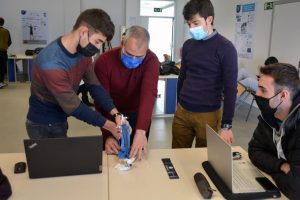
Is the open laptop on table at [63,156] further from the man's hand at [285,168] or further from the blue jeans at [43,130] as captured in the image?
the man's hand at [285,168]

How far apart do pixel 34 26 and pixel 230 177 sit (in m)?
8.55

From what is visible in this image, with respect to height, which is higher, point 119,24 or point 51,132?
point 119,24

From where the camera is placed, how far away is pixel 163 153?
1.81 m

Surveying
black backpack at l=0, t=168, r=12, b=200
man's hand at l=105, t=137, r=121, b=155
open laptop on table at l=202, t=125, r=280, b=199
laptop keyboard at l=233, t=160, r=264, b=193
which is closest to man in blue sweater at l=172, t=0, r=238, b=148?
laptop keyboard at l=233, t=160, r=264, b=193

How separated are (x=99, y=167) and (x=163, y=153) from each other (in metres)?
0.44

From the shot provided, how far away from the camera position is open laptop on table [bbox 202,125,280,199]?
4.38 feet

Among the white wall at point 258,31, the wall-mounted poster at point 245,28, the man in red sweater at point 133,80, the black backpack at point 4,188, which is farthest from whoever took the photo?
the wall-mounted poster at point 245,28

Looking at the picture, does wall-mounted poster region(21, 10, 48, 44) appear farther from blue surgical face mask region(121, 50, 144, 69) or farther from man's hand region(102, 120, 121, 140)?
man's hand region(102, 120, 121, 140)

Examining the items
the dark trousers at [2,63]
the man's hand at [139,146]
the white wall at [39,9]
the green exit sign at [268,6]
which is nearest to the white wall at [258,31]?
the green exit sign at [268,6]

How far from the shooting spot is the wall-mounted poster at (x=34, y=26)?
28.2ft

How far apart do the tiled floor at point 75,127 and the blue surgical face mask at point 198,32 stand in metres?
1.95

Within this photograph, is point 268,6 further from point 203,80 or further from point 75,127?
point 203,80

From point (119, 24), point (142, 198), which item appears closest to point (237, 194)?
point (142, 198)

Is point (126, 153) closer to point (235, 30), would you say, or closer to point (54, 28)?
point (235, 30)
